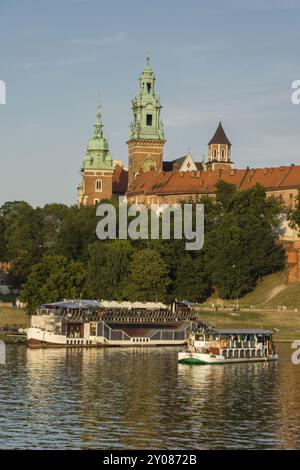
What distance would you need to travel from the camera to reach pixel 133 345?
121m

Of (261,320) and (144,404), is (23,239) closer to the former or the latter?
(261,320)

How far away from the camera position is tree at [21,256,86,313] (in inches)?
5394

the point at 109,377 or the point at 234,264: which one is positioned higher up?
the point at 234,264

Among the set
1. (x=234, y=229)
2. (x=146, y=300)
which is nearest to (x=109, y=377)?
(x=146, y=300)

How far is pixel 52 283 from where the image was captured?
5458 inches

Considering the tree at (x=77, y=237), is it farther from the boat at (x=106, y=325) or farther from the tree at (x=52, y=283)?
the boat at (x=106, y=325)

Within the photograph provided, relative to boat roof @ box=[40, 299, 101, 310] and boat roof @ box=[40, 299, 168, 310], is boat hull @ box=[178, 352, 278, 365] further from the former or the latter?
boat roof @ box=[40, 299, 101, 310]

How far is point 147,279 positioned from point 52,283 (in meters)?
12.0

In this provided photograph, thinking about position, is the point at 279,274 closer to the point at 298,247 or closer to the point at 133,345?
the point at 298,247

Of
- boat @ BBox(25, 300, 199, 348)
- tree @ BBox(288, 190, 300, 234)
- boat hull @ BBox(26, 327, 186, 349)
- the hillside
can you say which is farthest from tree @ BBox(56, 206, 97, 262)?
boat hull @ BBox(26, 327, 186, 349)

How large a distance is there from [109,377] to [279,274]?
2724 inches

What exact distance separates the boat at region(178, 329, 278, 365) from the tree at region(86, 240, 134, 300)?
132ft

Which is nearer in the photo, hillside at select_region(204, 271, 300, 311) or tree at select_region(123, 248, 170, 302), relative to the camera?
hillside at select_region(204, 271, 300, 311)

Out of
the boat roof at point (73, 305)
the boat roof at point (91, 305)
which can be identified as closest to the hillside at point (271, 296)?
the boat roof at point (91, 305)
